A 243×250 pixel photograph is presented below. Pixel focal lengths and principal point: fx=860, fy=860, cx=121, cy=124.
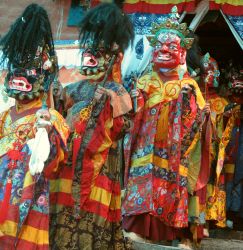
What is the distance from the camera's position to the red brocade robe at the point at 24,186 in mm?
6379

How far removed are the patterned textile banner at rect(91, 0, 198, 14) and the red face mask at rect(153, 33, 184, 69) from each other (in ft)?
5.10

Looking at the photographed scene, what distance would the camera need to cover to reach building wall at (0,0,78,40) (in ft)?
34.6

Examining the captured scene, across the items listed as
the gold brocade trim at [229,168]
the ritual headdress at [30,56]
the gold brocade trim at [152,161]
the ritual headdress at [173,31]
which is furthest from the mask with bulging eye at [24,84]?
the gold brocade trim at [229,168]

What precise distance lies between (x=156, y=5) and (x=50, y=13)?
4.53ft

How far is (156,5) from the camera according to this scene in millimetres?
10164

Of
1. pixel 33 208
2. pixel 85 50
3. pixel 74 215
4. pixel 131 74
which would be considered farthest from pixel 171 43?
pixel 33 208

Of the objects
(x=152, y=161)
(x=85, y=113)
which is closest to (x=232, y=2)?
(x=152, y=161)

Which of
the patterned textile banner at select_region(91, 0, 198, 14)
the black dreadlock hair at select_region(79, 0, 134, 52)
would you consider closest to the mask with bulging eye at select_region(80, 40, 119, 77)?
the black dreadlock hair at select_region(79, 0, 134, 52)

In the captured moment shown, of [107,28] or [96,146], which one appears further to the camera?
[107,28]

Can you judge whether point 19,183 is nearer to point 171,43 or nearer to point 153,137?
point 153,137

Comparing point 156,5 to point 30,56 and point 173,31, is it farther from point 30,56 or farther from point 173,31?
point 30,56

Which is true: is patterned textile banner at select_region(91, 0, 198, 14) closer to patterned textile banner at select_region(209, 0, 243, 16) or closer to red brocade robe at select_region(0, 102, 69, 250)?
patterned textile banner at select_region(209, 0, 243, 16)

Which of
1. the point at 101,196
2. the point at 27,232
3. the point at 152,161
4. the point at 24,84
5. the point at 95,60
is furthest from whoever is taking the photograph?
the point at 152,161

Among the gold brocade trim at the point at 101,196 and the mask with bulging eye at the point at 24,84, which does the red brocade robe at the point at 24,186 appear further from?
the gold brocade trim at the point at 101,196
